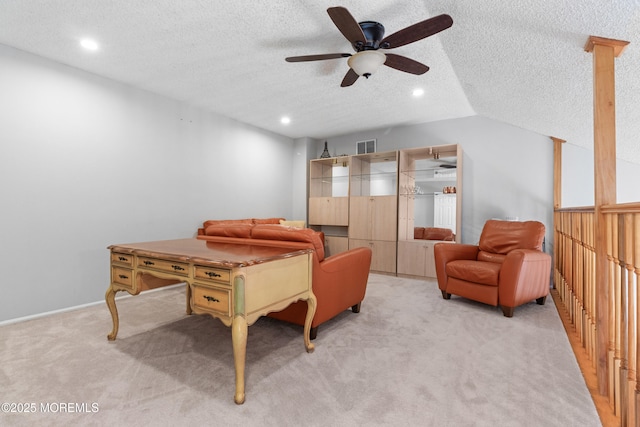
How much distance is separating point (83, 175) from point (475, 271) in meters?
4.39

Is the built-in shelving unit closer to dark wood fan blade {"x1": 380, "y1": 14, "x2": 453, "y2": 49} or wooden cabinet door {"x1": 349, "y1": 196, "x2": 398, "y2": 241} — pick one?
wooden cabinet door {"x1": 349, "y1": 196, "x2": 398, "y2": 241}

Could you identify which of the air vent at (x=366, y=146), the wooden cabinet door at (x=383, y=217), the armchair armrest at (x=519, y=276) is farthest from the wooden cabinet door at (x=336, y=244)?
the armchair armrest at (x=519, y=276)

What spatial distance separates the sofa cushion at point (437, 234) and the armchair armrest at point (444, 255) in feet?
3.25

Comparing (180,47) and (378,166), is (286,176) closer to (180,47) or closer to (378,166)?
(378,166)

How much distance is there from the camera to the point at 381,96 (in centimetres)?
389

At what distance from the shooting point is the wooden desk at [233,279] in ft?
5.24

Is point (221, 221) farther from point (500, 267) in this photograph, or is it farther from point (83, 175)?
point (500, 267)

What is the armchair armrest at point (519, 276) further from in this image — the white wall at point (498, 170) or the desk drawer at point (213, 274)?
the desk drawer at point (213, 274)

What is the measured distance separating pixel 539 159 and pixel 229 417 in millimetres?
4822

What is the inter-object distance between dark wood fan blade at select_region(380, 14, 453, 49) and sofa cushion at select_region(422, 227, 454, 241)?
128 inches

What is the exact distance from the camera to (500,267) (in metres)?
3.06

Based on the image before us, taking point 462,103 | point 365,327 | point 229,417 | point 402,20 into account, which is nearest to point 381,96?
point 462,103

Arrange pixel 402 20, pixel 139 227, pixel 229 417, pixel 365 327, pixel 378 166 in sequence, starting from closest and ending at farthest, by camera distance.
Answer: pixel 229 417 → pixel 402 20 → pixel 365 327 → pixel 139 227 → pixel 378 166

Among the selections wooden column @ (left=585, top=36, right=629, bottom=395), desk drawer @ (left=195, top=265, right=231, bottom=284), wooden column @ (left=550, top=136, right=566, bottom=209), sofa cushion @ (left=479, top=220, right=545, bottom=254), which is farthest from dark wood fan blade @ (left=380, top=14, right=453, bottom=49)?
wooden column @ (left=550, top=136, right=566, bottom=209)
